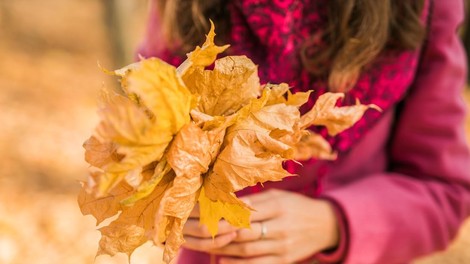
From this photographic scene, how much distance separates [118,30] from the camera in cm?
452

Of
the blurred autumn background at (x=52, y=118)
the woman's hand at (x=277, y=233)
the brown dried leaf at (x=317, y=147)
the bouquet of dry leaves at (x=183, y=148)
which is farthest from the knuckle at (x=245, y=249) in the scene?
the blurred autumn background at (x=52, y=118)

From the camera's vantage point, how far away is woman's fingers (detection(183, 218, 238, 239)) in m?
0.85

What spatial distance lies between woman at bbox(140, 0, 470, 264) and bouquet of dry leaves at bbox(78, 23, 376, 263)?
0.26m

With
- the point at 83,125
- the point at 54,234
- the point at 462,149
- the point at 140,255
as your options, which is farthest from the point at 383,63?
the point at 83,125

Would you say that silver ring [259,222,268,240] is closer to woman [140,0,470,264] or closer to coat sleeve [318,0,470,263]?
woman [140,0,470,264]

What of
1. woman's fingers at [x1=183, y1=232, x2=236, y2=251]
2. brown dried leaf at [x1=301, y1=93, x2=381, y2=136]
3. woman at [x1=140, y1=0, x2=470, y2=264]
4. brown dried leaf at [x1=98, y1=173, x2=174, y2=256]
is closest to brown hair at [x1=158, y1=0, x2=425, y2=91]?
woman at [x1=140, y1=0, x2=470, y2=264]

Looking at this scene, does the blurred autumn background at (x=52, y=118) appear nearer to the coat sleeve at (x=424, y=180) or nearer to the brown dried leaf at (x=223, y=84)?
the coat sleeve at (x=424, y=180)

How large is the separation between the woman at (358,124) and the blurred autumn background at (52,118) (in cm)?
119

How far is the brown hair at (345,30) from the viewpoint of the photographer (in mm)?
973

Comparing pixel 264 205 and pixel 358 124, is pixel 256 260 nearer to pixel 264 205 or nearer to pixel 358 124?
pixel 264 205

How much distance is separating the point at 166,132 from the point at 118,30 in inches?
163

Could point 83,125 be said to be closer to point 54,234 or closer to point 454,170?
point 54,234

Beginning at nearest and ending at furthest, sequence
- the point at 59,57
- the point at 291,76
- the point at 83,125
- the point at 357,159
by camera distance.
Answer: the point at 291,76 → the point at 357,159 → the point at 83,125 → the point at 59,57

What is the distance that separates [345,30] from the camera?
3.28 feet
